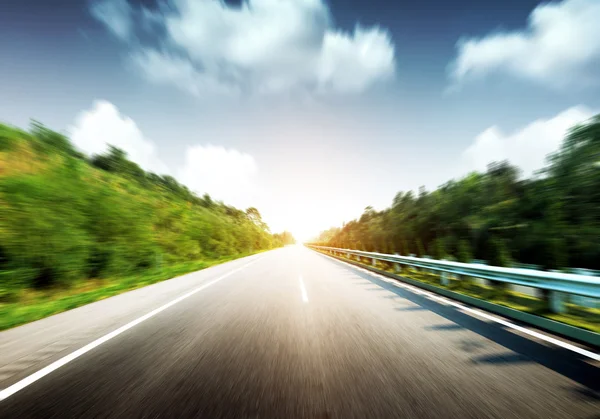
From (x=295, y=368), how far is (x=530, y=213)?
383 inches

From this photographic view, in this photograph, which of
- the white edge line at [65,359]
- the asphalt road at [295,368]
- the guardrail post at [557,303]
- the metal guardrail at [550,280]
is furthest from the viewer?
the guardrail post at [557,303]

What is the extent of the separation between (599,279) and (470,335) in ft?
6.55

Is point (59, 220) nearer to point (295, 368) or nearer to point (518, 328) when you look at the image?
point (295, 368)

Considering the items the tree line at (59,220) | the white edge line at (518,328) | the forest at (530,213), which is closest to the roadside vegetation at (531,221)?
the forest at (530,213)

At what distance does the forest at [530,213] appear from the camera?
7.26m

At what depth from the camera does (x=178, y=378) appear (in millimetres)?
2920

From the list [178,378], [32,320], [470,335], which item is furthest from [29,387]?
[470,335]

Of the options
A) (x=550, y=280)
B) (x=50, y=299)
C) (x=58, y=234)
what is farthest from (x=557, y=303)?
(x=58, y=234)

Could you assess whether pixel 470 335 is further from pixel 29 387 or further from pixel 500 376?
pixel 29 387

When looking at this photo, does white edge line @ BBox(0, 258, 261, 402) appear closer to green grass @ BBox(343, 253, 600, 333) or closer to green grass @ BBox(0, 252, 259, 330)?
green grass @ BBox(0, 252, 259, 330)

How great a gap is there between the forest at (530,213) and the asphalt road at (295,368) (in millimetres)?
4601

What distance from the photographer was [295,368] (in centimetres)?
311

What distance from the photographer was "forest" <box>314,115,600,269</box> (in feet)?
23.8

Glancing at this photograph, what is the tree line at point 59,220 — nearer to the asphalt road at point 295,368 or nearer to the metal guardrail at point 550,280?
the asphalt road at point 295,368
